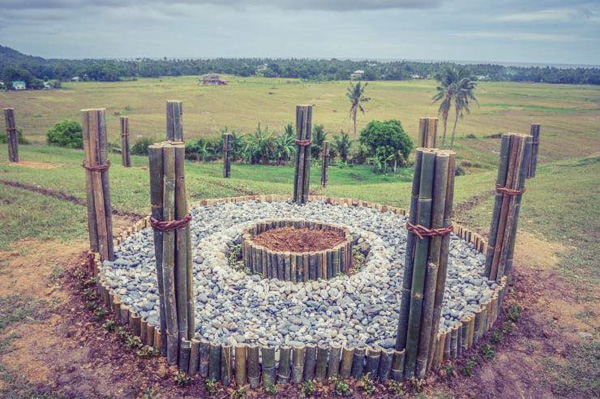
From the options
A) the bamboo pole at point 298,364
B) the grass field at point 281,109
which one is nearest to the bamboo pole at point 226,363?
the bamboo pole at point 298,364

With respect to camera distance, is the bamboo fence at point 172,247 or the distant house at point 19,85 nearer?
the bamboo fence at point 172,247

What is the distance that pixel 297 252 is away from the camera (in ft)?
29.0

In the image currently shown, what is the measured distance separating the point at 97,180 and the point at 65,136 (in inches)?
943

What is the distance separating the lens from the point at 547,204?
14.8m

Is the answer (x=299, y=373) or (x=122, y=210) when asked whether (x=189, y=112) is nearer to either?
(x=122, y=210)

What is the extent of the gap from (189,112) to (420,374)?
5772cm

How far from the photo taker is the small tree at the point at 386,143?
31172 millimetres

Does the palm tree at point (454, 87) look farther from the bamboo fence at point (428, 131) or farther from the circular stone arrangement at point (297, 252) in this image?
the circular stone arrangement at point (297, 252)

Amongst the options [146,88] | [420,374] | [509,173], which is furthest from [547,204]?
[146,88]

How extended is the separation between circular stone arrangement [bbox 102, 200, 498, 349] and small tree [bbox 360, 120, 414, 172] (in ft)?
68.5

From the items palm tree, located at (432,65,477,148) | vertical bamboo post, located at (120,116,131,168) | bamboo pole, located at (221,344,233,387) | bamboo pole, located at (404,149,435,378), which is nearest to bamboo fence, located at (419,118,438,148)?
bamboo pole, located at (404,149,435,378)

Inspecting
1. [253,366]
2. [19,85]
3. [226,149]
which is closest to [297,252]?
[253,366]

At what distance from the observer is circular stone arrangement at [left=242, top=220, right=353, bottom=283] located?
8.46 metres

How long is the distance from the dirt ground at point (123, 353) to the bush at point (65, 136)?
22.3m
